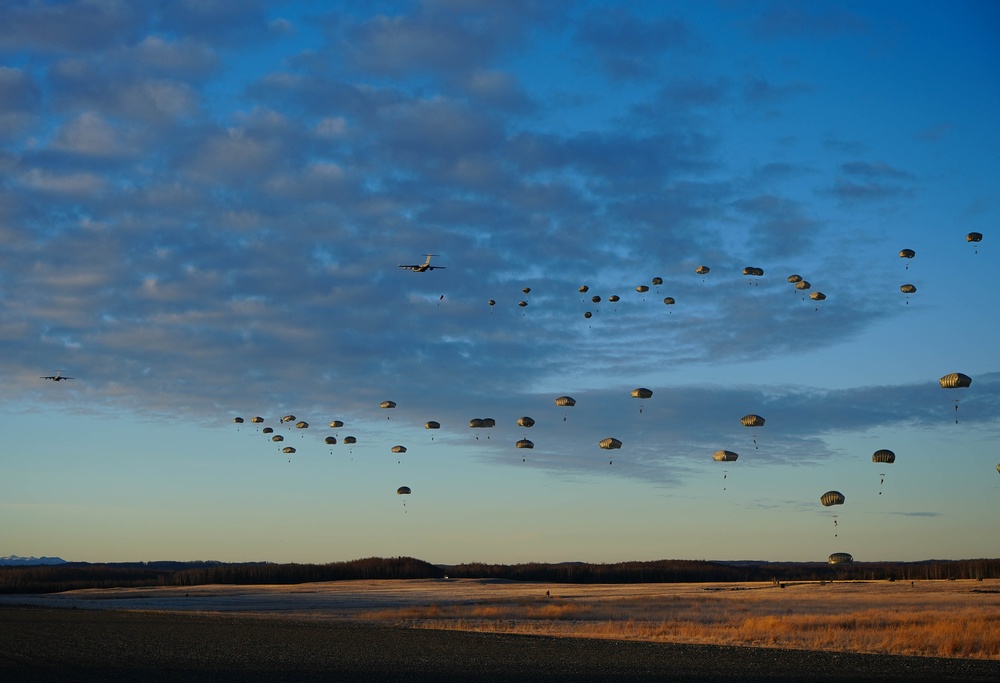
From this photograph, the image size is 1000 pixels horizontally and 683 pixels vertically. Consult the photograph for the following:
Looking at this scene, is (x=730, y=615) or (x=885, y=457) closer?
(x=730, y=615)

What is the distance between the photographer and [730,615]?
60531 mm

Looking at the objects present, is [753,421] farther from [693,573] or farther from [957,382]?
[693,573]

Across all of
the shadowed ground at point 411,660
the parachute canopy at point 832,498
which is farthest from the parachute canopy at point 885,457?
the shadowed ground at point 411,660

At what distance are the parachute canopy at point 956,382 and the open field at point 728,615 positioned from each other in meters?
15.5

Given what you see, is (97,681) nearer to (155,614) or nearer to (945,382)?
(155,614)

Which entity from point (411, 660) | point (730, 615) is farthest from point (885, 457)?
point (411, 660)

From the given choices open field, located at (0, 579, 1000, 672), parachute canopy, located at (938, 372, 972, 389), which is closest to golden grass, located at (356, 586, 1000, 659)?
open field, located at (0, 579, 1000, 672)

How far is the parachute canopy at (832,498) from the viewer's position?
87812mm

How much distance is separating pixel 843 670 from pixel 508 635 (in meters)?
20.2

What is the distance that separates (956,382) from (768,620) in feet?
107

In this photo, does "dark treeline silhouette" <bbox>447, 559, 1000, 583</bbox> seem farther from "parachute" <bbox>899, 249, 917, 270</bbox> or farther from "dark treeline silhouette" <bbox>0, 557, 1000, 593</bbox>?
"parachute" <bbox>899, 249, 917, 270</bbox>

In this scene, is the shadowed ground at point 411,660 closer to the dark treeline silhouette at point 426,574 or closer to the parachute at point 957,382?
the parachute at point 957,382

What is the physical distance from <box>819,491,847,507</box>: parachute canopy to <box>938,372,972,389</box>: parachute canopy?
56.3 ft

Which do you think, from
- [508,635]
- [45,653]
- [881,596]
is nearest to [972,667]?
[508,635]
